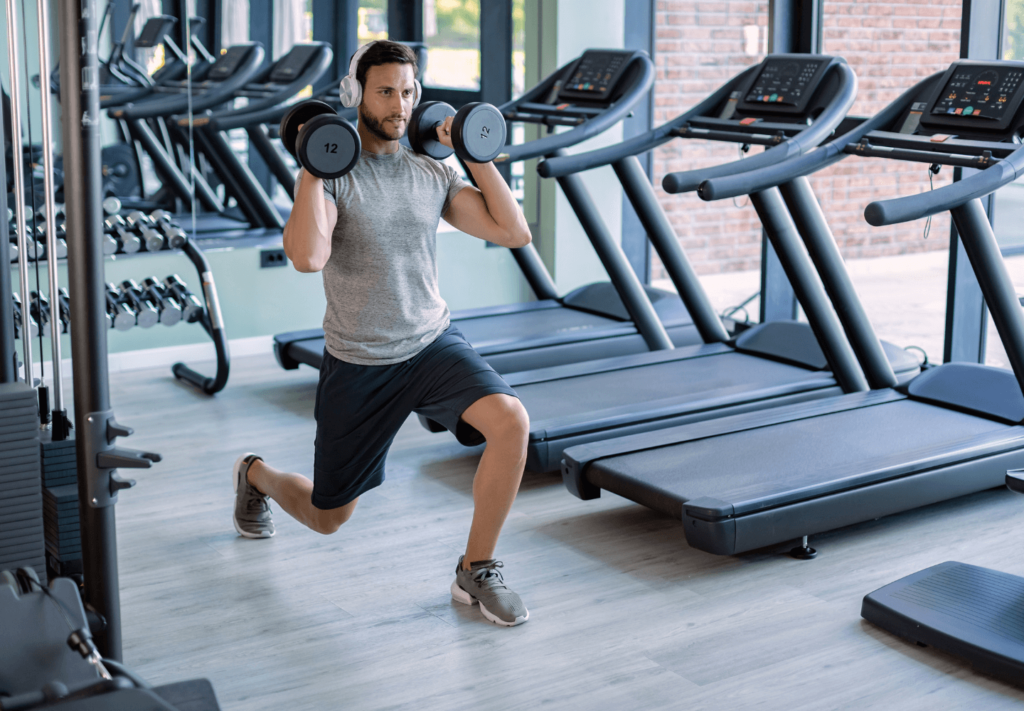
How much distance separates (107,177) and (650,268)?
2917mm

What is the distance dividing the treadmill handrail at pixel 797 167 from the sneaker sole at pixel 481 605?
136cm

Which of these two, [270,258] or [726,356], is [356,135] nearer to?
[726,356]

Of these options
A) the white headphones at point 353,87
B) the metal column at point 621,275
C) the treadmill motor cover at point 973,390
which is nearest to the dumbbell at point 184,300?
the metal column at point 621,275

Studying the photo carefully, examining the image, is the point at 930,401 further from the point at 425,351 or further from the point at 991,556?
the point at 425,351

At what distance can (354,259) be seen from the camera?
8.52ft

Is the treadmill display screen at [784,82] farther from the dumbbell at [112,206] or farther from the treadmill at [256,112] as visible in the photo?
the dumbbell at [112,206]

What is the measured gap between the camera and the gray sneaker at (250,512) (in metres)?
3.28

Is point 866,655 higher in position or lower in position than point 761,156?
lower

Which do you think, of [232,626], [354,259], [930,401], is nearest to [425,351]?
[354,259]

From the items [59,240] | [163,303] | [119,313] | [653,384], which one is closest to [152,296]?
[163,303]

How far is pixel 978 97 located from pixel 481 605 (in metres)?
2.27

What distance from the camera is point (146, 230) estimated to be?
466 centimetres

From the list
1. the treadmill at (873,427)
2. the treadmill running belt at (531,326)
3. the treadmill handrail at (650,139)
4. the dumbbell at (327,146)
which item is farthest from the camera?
the treadmill running belt at (531,326)

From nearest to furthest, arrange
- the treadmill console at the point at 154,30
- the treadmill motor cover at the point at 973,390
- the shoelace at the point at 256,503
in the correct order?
the shoelace at the point at 256,503 < the treadmill motor cover at the point at 973,390 < the treadmill console at the point at 154,30
